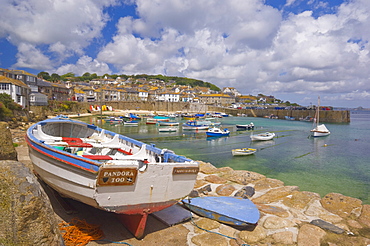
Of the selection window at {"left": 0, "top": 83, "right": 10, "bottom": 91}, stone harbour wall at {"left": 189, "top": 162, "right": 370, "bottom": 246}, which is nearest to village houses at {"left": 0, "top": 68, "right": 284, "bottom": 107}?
window at {"left": 0, "top": 83, "right": 10, "bottom": 91}

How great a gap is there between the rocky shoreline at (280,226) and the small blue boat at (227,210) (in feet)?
0.71

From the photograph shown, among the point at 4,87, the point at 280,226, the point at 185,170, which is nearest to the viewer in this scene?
the point at 185,170

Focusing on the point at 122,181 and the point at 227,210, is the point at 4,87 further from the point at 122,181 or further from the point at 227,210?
the point at 227,210

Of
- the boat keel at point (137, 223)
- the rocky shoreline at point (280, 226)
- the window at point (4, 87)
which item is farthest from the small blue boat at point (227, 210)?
the window at point (4, 87)

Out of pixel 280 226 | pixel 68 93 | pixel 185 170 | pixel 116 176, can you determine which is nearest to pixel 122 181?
pixel 116 176

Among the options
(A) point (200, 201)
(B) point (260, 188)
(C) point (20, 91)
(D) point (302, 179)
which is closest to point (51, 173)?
(A) point (200, 201)

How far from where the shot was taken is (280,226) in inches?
287

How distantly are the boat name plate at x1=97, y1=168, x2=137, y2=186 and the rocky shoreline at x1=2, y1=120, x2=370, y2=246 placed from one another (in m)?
1.81

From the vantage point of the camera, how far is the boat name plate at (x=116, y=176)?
548cm

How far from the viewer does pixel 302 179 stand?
1628 centimetres

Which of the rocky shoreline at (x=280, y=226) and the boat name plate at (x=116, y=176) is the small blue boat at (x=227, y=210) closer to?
the rocky shoreline at (x=280, y=226)

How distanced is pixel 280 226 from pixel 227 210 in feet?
5.46

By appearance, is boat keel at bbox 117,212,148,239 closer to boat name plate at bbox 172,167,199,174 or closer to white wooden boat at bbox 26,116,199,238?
white wooden boat at bbox 26,116,199,238

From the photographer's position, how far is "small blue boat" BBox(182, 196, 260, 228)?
710cm
